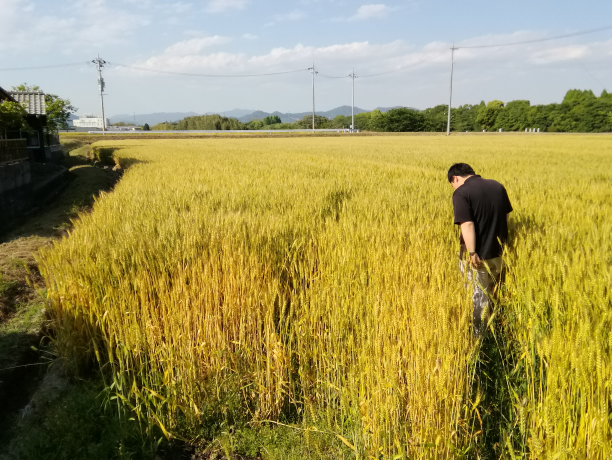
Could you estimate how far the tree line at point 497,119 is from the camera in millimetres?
60281

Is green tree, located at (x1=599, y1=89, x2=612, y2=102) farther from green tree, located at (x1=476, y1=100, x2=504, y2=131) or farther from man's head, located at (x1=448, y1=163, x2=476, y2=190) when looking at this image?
man's head, located at (x1=448, y1=163, x2=476, y2=190)

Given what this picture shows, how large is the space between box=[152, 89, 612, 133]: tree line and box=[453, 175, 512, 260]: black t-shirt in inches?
2674

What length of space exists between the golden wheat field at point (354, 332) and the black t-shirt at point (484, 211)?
0.58 feet

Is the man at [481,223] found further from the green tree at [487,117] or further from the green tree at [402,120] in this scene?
the green tree at [487,117]

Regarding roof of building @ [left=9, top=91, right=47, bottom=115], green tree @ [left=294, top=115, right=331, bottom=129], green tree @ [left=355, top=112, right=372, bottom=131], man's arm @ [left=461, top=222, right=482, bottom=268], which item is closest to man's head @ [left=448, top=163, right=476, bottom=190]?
man's arm @ [left=461, top=222, right=482, bottom=268]

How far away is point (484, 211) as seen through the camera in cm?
329

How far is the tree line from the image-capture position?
60.3m

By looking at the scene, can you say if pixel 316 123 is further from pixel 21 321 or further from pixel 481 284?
pixel 481 284

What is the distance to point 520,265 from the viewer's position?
9.46ft

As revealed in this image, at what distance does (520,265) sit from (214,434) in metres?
2.18

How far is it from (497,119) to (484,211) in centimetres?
7843

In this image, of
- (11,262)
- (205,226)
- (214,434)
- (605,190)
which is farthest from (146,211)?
(605,190)

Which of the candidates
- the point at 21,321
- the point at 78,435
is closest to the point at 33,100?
the point at 21,321

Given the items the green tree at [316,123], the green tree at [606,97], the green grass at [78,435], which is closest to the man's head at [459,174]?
the green grass at [78,435]
